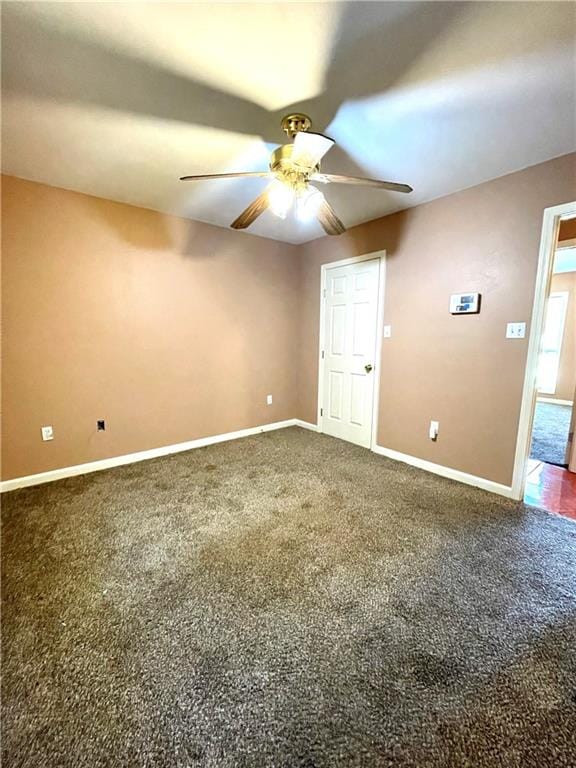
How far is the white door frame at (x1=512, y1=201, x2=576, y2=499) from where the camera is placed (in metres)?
2.23

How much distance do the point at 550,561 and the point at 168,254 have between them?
3756mm

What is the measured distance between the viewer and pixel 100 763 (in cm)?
95

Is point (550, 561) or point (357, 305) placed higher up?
point (357, 305)

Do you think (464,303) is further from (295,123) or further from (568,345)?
(568,345)

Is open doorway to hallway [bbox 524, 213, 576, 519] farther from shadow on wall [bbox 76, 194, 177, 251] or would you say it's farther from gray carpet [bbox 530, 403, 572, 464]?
shadow on wall [bbox 76, 194, 177, 251]

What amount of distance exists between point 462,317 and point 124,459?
333 cm

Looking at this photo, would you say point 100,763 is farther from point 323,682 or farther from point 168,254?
point 168,254

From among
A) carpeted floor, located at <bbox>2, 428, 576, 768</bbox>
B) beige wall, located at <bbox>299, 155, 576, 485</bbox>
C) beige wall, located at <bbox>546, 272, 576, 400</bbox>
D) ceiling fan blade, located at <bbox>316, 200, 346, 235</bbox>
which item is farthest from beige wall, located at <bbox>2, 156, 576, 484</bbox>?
beige wall, located at <bbox>546, 272, 576, 400</bbox>

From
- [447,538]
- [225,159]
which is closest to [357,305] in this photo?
[225,159]

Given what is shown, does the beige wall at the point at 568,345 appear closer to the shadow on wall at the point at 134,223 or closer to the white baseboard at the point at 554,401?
the white baseboard at the point at 554,401

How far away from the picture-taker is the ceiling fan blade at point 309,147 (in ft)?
4.82

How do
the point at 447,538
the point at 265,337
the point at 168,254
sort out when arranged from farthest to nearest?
the point at 265,337, the point at 168,254, the point at 447,538

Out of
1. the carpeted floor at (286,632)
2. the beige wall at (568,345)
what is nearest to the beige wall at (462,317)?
the carpeted floor at (286,632)

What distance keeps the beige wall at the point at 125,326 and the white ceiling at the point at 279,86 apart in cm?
51
